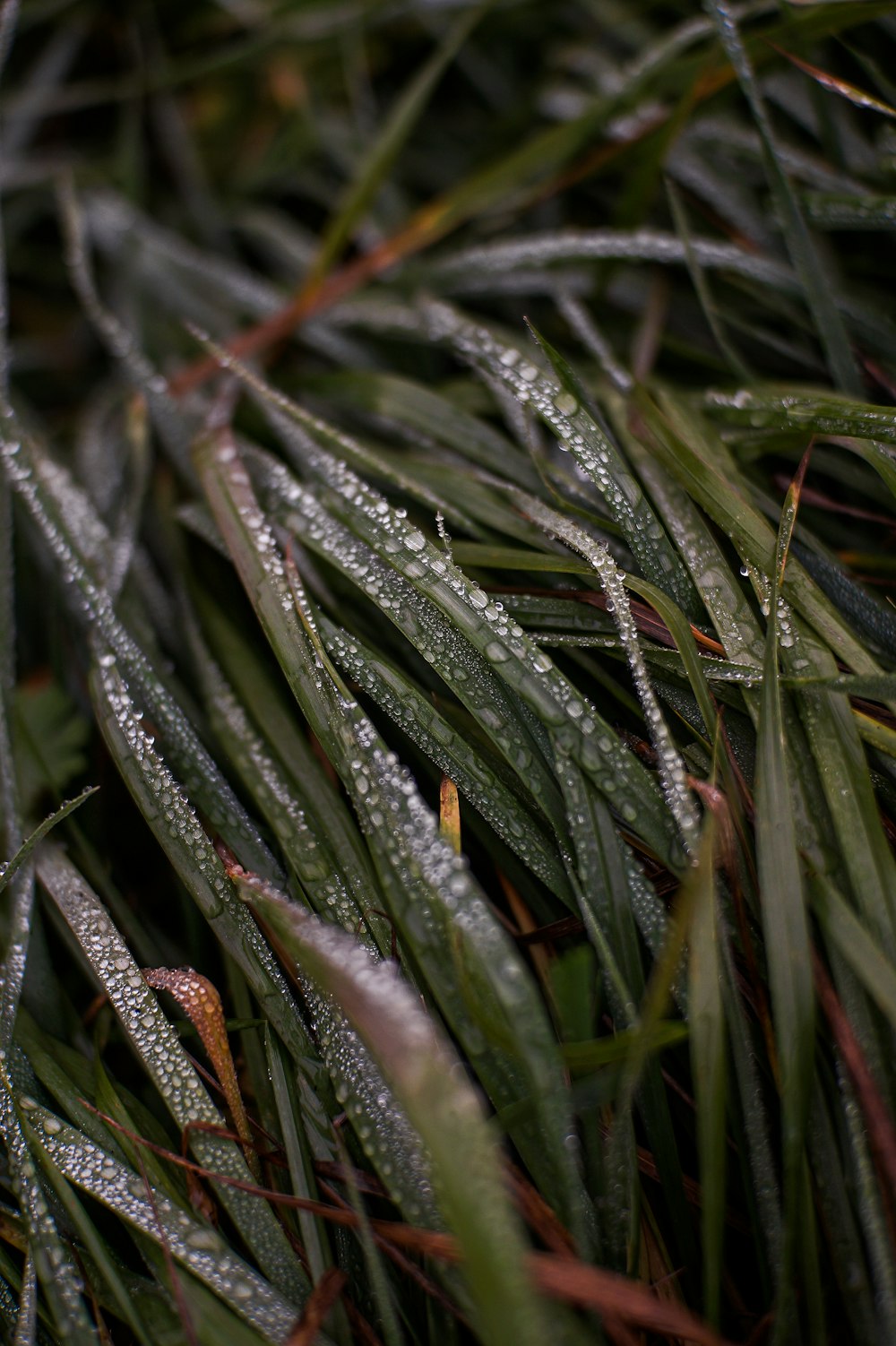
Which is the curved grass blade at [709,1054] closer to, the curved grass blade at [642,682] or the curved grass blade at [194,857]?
the curved grass blade at [642,682]

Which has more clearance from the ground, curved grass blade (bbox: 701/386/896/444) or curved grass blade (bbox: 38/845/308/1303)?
curved grass blade (bbox: 701/386/896/444)

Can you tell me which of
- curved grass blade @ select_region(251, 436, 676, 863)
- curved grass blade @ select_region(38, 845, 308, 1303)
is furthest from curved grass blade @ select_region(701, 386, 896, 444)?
curved grass blade @ select_region(38, 845, 308, 1303)

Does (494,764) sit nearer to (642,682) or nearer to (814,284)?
(642,682)

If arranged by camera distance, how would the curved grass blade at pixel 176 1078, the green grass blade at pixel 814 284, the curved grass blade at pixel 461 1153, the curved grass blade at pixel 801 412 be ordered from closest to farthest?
the curved grass blade at pixel 461 1153 < the curved grass blade at pixel 176 1078 < the curved grass blade at pixel 801 412 < the green grass blade at pixel 814 284

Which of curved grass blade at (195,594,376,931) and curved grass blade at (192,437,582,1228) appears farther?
curved grass blade at (195,594,376,931)

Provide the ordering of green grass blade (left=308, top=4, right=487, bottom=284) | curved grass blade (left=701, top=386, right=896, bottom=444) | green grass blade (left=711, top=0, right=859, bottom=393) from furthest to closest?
green grass blade (left=308, top=4, right=487, bottom=284), green grass blade (left=711, top=0, right=859, bottom=393), curved grass blade (left=701, top=386, right=896, bottom=444)

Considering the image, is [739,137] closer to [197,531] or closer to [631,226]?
[631,226]

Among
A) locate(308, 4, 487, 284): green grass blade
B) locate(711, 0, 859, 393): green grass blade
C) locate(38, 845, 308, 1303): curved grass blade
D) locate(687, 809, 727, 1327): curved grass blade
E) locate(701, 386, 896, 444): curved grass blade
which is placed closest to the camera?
locate(687, 809, 727, 1327): curved grass blade

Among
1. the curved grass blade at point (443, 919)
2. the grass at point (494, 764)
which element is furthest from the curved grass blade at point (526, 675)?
the curved grass blade at point (443, 919)

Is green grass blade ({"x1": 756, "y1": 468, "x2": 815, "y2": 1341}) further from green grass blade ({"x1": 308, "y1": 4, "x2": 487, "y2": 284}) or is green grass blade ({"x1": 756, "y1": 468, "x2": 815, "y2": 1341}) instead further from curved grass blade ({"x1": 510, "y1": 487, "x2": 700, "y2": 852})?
green grass blade ({"x1": 308, "y1": 4, "x2": 487, "y2": 284})
